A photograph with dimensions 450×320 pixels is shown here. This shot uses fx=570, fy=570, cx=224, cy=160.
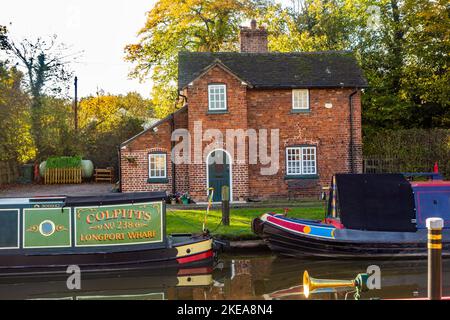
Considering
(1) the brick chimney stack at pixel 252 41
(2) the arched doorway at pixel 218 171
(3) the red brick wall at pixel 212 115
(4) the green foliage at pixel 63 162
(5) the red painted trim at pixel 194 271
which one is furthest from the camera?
(4) the green foliage at pixel 63 162

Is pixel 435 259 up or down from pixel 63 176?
down

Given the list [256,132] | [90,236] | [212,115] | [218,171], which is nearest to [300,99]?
[256,132]

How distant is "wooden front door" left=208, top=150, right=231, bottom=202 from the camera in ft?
76.9

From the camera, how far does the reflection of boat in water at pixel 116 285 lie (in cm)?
1211

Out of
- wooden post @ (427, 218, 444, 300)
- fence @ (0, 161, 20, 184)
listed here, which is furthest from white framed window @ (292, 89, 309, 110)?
fence @ (0, 161, 20, 184)

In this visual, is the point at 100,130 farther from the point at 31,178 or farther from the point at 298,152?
the point at 298,152

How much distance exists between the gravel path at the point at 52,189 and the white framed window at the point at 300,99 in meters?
→ 10.3

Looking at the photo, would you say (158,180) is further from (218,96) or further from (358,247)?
(358,247)

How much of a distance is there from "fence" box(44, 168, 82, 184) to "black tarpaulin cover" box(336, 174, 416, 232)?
23.2m

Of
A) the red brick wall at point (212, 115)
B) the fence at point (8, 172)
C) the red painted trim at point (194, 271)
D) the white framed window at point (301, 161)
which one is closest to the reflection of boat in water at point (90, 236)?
the red painted trim at point (194, 271)

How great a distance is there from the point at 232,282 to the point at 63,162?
24734mm

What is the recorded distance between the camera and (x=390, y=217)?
49.6 ft

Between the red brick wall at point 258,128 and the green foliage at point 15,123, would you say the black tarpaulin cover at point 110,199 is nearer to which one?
the red brick wall at point 258,128

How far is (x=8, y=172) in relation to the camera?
34.4 metres
